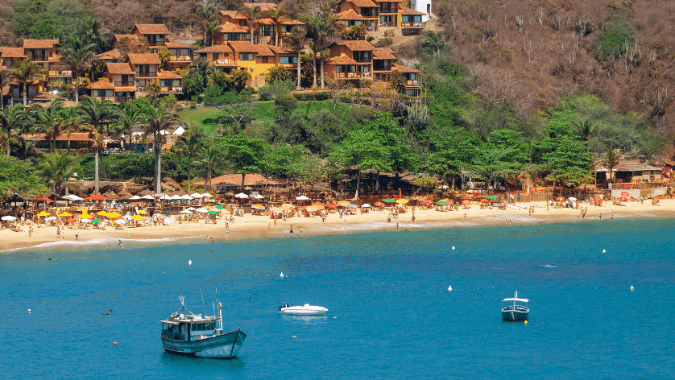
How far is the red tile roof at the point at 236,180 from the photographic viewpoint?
314 feet

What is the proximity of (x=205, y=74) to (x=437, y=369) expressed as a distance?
8542 centimetres

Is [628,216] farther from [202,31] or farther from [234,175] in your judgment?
[202,31]

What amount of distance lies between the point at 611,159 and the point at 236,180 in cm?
4829

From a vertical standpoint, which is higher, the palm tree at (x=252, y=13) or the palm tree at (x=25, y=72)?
the palm tree at (x=252, y=13)

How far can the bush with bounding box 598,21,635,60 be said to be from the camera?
14625 cm

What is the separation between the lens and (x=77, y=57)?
120188 millimetres

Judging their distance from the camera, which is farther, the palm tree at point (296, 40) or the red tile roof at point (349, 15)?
the red tile roof at point (349, 15)

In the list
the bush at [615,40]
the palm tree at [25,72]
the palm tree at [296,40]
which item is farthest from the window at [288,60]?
the bush at [615,40]

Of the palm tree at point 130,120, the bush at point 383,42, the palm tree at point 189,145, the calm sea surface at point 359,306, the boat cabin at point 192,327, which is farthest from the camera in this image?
the bush at point 383,42

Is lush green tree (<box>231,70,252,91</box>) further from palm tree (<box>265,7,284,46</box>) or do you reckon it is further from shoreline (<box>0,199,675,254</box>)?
shoreline (<box>0,199,675,254</box>)

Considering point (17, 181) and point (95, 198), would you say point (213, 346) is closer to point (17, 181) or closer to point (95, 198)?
point (17, 181)

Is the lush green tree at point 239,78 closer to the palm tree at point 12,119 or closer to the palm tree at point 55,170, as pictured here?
the palm tree at point 12,119

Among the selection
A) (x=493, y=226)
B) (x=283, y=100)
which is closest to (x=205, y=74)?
(x=283, y=100)

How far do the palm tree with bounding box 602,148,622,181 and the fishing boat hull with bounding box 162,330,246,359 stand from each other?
7398 centimetres
